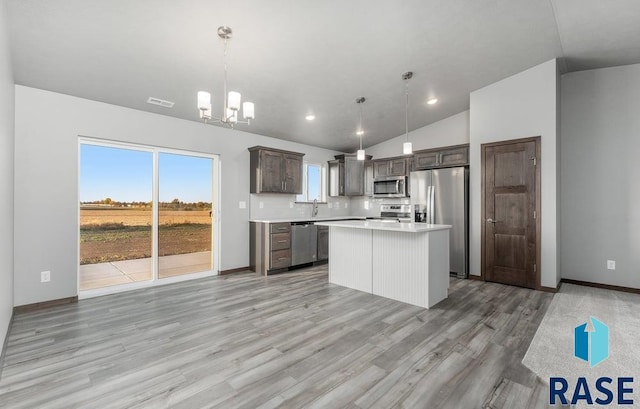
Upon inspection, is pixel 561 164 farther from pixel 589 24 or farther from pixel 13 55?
pixel 13 55

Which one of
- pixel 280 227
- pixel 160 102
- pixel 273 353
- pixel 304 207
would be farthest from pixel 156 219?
pixel 273 353

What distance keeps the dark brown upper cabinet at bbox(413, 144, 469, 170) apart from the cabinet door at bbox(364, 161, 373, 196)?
1.23 meters

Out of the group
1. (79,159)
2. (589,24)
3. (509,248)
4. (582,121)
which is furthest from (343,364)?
(582,121)

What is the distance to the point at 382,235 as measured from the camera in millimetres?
3750

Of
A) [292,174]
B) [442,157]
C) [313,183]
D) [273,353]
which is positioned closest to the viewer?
[273,353]

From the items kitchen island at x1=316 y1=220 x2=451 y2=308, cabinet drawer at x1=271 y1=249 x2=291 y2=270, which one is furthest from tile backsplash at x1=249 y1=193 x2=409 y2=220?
kitchen island at x1=316 y1=220 x2=451 y2=308

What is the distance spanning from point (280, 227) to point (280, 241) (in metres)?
0.24

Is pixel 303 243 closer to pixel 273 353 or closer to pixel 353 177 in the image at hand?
pixel 353 177

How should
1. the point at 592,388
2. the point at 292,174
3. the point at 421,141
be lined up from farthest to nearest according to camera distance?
the point at 421,141 → the point at 292,174 → the point at 592,388

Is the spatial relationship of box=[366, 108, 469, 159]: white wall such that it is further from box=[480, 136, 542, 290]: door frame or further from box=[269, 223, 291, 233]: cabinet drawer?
box=[269, 223, 291, 233]: cabinet drawer

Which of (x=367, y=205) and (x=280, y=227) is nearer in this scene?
(x=280, y=227)

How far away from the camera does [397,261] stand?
11.9ft

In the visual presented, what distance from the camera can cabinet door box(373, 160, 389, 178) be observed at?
Result: 20.9ft

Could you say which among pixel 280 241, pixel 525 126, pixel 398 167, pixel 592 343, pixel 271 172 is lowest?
pixel 592 343
